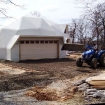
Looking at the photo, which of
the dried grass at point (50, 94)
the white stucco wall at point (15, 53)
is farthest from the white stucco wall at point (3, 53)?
the dried grass at point (50, 94)

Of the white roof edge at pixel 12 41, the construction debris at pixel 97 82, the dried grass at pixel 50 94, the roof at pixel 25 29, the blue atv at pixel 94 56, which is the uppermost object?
the roof at pixel 25 29

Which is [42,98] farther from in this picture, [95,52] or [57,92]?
[95,52]

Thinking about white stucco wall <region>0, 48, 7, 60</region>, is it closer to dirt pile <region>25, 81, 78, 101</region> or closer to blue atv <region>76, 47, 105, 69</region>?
blue atv <region>76, 47, 105, 69</region>

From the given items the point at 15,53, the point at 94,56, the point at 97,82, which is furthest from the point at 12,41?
the point at 97,82

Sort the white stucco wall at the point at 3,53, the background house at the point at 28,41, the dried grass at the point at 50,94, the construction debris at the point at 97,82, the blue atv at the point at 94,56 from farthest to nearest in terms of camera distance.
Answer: the white stucco wall at the point at 3,53 < the background house at the point at 28,41 < the blue atv at the point at 94,56 < the construction debris at the point at 97,82 < the dried grass at the point at 50,94

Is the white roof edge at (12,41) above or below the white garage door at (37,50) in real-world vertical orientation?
above

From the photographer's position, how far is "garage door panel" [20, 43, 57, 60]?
72.0 feet

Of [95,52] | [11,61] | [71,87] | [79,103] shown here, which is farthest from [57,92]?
[11,61]

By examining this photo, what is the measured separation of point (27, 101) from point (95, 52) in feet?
29.2

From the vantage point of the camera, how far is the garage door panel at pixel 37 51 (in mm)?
21953

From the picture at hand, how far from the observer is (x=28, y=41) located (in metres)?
22.2

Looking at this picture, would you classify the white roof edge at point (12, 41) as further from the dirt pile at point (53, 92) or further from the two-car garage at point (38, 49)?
the dirt pile at point (53, 92)

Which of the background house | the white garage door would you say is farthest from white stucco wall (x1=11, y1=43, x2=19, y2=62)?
the white garage door

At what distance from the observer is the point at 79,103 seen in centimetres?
737
